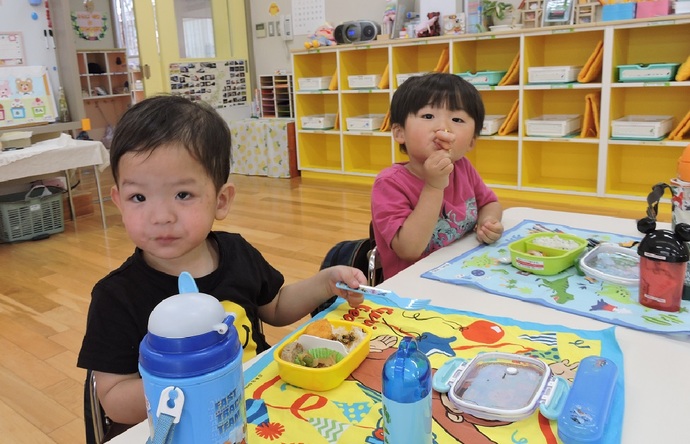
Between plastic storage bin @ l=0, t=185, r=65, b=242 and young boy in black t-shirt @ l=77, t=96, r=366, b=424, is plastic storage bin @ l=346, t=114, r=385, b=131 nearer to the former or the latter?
plastic storage bin @ l=0, t=185, r=65, b=242

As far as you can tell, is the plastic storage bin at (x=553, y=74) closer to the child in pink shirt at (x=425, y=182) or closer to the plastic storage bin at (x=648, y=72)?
the plastic storage bin at (x=648, y=72)

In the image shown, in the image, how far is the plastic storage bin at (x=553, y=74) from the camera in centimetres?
392

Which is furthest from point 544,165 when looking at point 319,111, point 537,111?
point 319,111

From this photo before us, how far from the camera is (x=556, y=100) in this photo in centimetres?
435

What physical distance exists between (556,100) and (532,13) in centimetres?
66

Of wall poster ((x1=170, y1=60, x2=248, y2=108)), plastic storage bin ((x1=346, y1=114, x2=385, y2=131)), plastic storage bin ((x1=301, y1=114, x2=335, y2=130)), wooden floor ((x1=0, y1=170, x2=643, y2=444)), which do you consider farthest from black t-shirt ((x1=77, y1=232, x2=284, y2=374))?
wall poster ((x1=170, y1=60, x2=248, y2=108))

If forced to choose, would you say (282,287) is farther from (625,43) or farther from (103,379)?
(625,43)

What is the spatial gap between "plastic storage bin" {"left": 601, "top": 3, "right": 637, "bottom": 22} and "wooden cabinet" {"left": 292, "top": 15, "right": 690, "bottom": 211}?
0.08 metres

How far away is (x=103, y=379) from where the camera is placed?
0.87m

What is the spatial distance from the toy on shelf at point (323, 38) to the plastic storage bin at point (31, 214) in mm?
2417

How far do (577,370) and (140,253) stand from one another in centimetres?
69

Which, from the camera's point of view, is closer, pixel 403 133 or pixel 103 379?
pixel 103 379

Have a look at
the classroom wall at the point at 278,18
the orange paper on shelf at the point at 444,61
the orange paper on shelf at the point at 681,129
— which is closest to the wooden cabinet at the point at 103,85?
the classroom wall at the point at 278,18

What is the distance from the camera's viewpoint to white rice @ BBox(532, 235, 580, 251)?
4.29 ft
